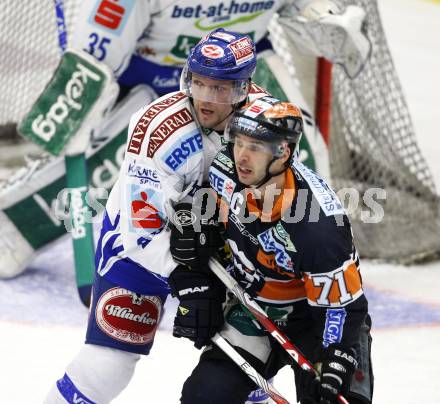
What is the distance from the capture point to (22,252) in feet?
13.6

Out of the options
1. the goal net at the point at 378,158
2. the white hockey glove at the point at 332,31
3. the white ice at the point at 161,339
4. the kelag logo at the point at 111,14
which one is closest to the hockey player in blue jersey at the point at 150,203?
the white ice at the point at 161,339

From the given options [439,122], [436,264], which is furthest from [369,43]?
[439,122]

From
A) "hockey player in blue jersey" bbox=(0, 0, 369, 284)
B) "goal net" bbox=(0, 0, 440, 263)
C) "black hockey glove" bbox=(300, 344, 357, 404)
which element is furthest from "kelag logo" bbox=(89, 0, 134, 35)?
"black hockey glove" bbox=(300, 344, 357, 404)

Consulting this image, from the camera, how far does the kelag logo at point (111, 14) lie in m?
3.54

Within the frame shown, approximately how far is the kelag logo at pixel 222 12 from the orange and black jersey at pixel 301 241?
114 cm

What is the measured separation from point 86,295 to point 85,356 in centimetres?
114

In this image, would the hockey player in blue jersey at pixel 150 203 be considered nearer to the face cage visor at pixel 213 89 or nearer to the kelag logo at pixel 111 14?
the face cage visor at pixel 213 89

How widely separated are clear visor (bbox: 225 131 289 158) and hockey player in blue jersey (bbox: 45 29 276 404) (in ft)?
0.87

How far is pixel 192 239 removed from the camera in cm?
257

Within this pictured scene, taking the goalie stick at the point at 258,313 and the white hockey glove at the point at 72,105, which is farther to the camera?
the white hockey glove at the point at 72,105

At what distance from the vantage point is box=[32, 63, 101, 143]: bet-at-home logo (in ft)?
11.9

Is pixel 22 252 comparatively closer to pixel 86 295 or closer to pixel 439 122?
pixel 86 295

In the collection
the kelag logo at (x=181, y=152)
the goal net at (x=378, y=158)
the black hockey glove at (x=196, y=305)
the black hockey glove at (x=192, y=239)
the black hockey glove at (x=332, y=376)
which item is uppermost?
the kelag logo at (x=181, y=152)

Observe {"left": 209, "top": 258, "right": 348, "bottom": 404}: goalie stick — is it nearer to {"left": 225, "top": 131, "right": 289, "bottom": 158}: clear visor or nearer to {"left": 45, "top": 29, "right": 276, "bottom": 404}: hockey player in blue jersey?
{"left": 45, "top": 29, "right": 276, "bottom": 404}: hockey player in blue jersey
